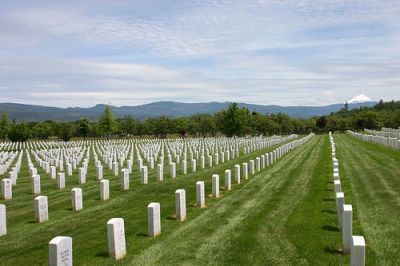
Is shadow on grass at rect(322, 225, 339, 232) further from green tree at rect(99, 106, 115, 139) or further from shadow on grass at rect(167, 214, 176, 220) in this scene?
green tree at rect(99, 106, 115, 139)

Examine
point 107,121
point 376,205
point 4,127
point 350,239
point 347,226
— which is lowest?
point 376,205

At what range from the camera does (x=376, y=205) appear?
1256 centimetres

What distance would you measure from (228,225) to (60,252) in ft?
16.1

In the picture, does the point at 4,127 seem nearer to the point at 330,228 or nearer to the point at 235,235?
the point at 235,235

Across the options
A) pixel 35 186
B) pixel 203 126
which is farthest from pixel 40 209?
pixel 203 126

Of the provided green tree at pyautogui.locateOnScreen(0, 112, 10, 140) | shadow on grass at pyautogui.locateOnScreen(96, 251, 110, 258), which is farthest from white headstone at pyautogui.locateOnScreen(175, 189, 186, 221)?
green tree at pyautogui.locateOnScreen(0, 112, 10, 140)

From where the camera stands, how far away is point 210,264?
8008 mm

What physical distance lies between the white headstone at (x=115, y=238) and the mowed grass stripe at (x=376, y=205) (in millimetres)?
4543

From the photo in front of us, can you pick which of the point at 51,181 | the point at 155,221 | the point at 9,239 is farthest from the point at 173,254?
the point at 51,181

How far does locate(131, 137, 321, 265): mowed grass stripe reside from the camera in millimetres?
8367

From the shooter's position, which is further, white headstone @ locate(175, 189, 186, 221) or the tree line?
the tree line

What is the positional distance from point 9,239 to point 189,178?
11066mm

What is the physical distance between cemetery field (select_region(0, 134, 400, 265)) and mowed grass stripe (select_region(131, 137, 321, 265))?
2cm

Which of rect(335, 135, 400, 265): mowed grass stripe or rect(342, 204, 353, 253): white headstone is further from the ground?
rect(342, 204, 353, 253): white headstone
